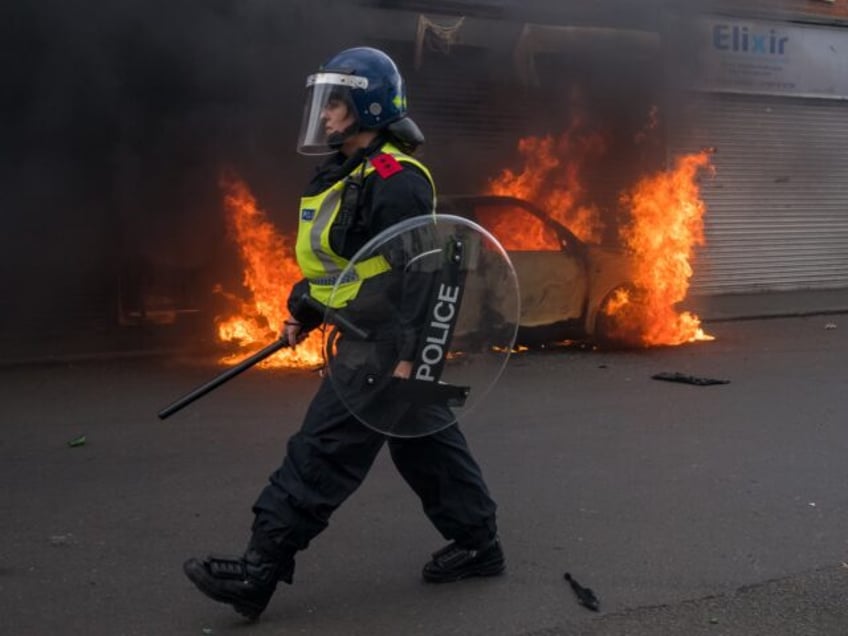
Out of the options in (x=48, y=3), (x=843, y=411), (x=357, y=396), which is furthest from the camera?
(x=48, y=3)

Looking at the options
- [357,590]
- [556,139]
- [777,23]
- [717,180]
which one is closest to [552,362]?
[556,139]

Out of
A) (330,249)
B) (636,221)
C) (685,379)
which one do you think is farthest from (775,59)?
(330,249)

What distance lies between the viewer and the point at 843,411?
280 inches

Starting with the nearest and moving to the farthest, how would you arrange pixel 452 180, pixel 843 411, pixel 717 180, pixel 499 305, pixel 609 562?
pixel 499 305 < pixel 609 562 < pixel 843 411 < pixel 452 180 < pixel 717 180

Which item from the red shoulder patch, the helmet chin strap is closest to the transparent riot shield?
the red shoulder patch

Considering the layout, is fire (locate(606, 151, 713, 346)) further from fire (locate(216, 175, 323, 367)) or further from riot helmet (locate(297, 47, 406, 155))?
riot helmet (locate(297, 47, 406, 155))

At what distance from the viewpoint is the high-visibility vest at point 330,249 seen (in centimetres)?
353

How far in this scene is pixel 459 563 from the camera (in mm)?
4020

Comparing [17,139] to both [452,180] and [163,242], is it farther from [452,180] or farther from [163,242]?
[452,180]

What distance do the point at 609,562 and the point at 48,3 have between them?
6.92m

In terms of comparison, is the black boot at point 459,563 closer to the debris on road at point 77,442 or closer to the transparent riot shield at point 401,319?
the transparent riot shield at point 401,319

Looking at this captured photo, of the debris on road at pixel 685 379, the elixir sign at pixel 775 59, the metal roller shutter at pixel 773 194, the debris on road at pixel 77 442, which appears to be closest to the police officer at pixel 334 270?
the debris on road at pixel 77 442

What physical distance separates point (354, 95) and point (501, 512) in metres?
2.12

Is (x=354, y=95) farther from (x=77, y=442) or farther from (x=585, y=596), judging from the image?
(x=77, y=442)
